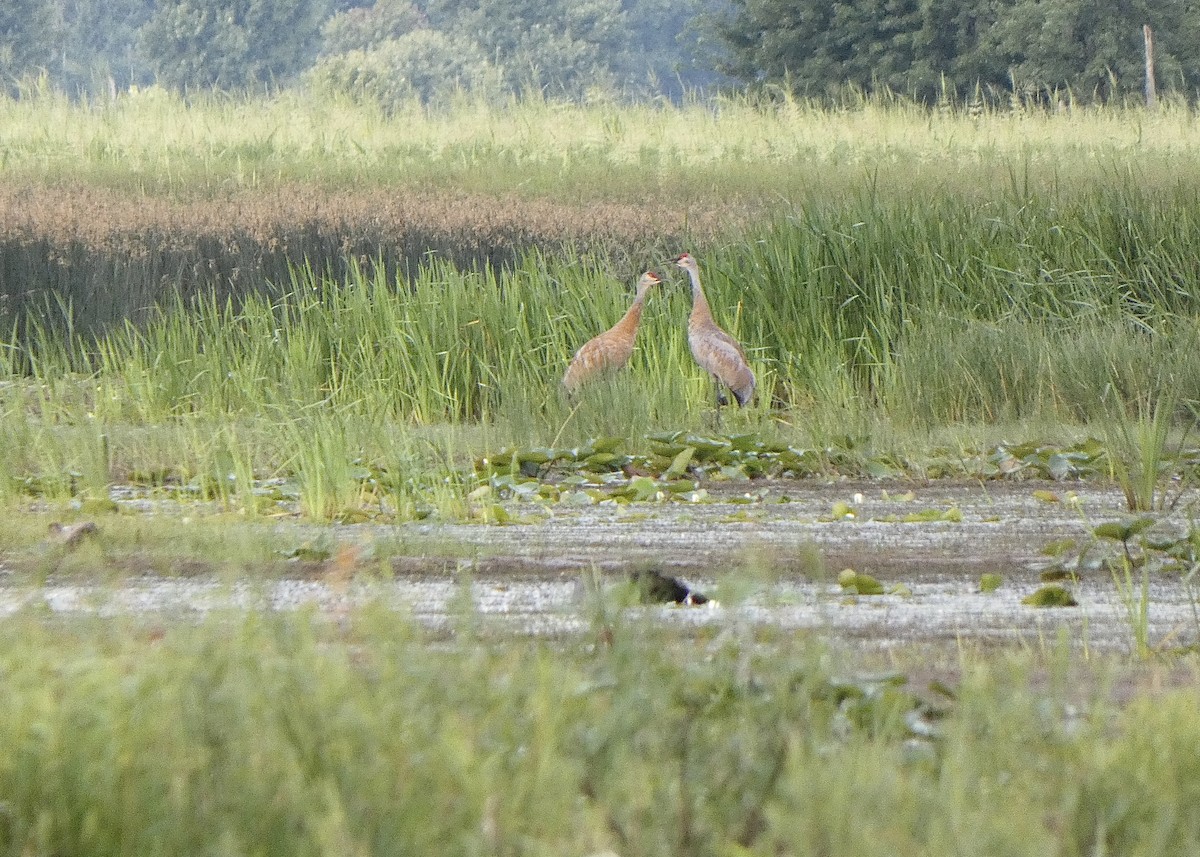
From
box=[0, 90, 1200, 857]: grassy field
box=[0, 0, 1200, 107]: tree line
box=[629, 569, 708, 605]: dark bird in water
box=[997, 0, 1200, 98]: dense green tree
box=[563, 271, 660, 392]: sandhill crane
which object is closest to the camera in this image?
box=[0, 90, 1200, 857]: grassy field

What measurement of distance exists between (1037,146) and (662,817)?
15346mm

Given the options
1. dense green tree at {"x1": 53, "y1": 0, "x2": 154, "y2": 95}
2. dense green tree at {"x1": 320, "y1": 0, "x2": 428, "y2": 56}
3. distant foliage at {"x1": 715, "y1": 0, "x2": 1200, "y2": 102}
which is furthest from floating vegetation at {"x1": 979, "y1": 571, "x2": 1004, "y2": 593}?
dense green tree at {"x1": 53, "y1": 0, "x2": 154, "y2": 95}

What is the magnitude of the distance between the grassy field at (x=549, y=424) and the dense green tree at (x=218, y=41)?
100ft

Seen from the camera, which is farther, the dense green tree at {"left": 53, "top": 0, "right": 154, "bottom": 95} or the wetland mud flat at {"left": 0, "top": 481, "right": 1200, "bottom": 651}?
the dense green tree at {"left": 53, "top": 0, "right": 154, "bottom": 95}

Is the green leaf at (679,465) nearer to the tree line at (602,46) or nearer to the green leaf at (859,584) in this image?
the green leaf at (859,584)

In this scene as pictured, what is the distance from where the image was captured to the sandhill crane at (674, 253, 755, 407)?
9234mm

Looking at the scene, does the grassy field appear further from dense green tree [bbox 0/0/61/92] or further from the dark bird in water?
dense green tree [bbox 0/0/61/92]

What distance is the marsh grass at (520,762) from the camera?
2.23 metres

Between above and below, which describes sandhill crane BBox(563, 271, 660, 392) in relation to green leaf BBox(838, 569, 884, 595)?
below

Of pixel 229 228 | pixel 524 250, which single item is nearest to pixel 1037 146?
pixel 524 250

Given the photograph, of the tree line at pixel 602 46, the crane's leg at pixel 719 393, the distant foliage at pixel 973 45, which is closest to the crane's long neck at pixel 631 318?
the crane's leg at pixel 719 393

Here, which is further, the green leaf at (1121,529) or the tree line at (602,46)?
the tree line at (602,46)

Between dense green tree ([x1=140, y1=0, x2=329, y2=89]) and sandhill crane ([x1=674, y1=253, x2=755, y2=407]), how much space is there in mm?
42875

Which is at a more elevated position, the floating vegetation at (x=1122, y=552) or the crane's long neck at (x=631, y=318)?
the floating vegetation at (x=1122, y=552)
